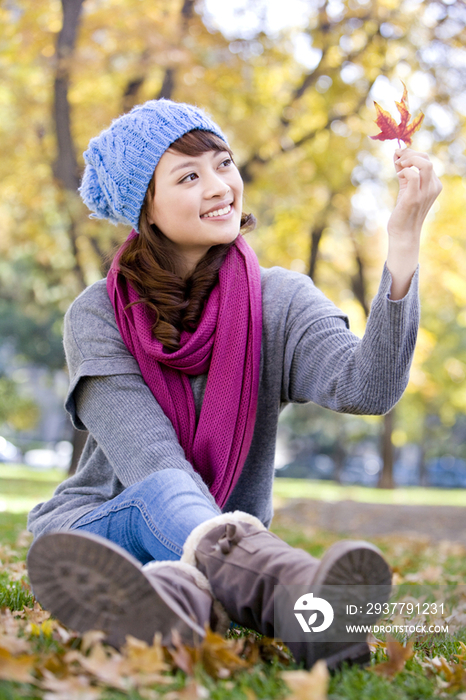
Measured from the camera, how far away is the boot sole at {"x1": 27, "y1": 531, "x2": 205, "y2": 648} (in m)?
1.50

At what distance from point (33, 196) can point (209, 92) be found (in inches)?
139

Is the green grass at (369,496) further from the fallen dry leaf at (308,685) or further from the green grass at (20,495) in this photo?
the fallen dry leaf at (308,685)

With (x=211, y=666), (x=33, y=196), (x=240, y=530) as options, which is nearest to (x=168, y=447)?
(x=240, y=530)

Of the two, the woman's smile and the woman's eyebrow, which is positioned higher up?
the woman's eyebrow

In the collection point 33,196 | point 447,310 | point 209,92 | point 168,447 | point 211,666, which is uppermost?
point 209,92

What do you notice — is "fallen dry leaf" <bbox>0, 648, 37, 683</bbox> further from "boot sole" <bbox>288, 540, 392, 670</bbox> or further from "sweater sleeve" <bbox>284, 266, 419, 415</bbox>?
"sweater sleeve" <bbox>284, 266, 419, 415</bbox>

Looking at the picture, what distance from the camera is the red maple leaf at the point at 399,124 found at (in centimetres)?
225

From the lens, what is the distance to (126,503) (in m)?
2.08

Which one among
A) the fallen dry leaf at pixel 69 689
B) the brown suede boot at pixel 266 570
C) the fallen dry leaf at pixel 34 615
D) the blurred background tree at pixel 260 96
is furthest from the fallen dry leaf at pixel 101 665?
the blurred background tree at pixel 260 96

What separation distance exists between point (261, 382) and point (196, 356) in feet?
1.00

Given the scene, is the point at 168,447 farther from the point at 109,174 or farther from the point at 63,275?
the point at 63,275

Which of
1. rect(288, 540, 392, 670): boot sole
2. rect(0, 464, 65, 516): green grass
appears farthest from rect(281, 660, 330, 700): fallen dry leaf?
rect(0, 464, 65, 516): green grass

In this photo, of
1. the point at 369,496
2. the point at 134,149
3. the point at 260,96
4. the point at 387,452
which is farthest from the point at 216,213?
the point at 387,452

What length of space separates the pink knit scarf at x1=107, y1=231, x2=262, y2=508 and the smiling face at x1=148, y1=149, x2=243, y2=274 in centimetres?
20
